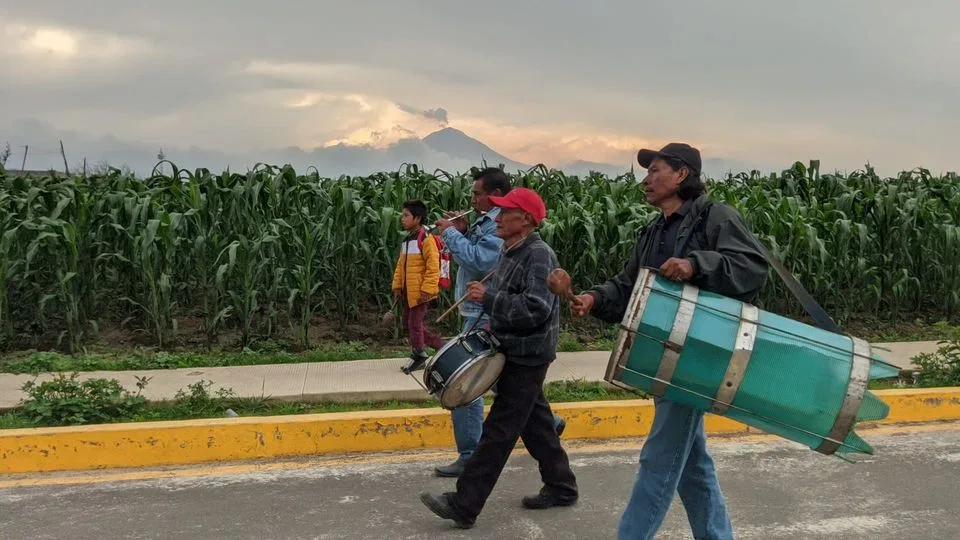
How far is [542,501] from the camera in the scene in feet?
13.5

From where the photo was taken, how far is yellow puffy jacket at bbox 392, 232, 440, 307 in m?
6.41

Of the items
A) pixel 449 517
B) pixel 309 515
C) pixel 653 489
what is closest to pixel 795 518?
pixel 653 489

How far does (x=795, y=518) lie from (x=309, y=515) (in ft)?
8.14

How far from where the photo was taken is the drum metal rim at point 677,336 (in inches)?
110

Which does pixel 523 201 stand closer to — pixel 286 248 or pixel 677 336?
pixel 677 336

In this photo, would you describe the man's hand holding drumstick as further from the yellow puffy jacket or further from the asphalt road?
the yellow puffy jacket

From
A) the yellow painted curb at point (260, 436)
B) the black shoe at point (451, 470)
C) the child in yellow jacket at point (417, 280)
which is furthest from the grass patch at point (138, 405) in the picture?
the black shoe at point (451, 470)

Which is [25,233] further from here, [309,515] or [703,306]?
[703,306]

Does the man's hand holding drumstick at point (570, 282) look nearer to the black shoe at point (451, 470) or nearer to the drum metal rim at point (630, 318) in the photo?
the drum metal rim at point (630, 318)

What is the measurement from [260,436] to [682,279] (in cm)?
317

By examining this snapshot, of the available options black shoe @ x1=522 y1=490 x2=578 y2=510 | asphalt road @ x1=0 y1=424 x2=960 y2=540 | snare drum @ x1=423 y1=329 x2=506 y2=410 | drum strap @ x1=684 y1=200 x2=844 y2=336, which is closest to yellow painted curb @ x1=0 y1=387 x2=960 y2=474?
asphalt road @ x1=0 y1=424 x2=960 y2=540

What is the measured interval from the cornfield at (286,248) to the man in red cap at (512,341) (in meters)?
4.04

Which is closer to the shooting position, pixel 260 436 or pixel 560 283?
pixel 560 283

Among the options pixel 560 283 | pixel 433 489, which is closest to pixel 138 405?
pixel 433 489
